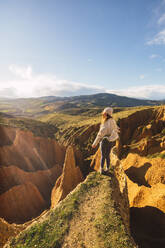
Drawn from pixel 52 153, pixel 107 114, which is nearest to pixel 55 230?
pixel 107 114

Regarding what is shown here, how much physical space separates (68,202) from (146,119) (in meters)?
37.5

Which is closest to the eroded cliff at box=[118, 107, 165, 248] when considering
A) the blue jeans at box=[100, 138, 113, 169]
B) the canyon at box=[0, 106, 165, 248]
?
the canyon at box=[0, 106, 165, 248]

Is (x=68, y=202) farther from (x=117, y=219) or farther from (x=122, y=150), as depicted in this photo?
(x=122, y=150)

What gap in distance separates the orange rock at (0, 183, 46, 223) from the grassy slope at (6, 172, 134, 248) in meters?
12.0

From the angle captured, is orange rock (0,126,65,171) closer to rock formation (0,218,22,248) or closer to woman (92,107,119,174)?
rock formation (0,218,22,248)

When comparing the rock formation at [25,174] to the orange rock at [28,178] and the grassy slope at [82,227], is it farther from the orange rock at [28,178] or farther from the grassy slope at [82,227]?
the grassy slope at [82,227]

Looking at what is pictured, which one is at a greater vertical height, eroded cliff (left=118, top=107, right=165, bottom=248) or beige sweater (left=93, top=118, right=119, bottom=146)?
beige sweater (left=93, top=118, right=119, bottom=146)

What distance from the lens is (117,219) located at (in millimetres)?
3281

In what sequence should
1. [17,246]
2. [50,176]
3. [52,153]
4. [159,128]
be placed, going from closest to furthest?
[17,246], [50,176], [52,153], [159,128]

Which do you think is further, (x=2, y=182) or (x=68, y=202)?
(x=2, y=182)

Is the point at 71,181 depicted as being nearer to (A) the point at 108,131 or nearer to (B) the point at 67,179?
(B) the point at 67,179

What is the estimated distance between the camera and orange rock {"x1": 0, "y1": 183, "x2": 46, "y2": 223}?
12.5 meters

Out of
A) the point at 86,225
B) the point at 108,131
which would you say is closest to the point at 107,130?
the point at 108,131

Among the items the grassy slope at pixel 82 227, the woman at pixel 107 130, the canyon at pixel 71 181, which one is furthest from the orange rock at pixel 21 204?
the woman at pixel 107 130
